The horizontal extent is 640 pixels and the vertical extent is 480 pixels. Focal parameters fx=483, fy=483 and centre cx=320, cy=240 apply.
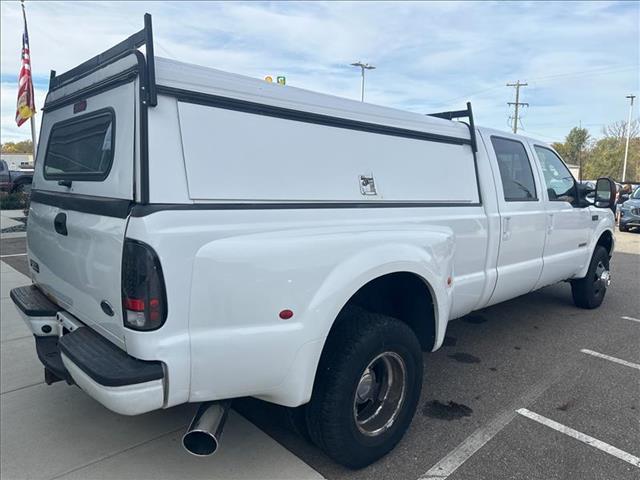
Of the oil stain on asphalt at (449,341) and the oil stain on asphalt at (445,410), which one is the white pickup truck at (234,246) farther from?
the oil stain on asphalt at (449,341)

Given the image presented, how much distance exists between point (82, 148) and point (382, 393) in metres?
2.28

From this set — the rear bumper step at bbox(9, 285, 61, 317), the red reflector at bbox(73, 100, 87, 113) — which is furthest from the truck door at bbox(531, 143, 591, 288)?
the rear bumper step at bbox(9, 285, 61, 317)

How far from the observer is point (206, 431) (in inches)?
86.0

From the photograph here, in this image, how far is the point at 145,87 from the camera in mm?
2051

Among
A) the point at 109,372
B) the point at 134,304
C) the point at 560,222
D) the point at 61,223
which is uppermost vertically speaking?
the point at 61,223

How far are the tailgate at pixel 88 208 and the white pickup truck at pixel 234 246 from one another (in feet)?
0.05

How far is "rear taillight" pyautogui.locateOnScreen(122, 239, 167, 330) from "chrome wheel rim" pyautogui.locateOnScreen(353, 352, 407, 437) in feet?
4.39

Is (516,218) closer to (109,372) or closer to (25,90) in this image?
(109,372)

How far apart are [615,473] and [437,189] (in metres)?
2.02

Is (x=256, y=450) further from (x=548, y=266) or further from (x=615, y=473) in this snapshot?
(x=548, y=266)

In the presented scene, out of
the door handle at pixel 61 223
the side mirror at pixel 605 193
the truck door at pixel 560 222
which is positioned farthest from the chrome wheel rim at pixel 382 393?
the side mirror at pixel 605 193

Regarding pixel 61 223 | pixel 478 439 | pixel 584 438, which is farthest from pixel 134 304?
pixel 584 438

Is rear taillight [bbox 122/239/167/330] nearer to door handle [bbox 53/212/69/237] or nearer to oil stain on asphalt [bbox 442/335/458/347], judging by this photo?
door handle [bbox 53/212/69/237]

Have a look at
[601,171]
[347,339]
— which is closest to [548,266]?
[347,339]
